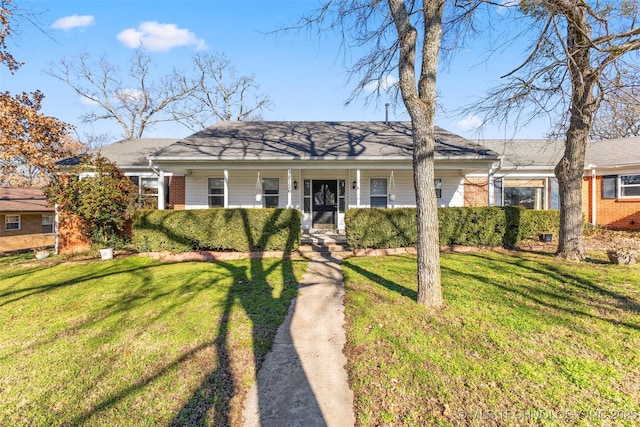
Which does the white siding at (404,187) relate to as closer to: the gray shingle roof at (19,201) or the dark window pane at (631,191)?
the dark window pane at (631,191)

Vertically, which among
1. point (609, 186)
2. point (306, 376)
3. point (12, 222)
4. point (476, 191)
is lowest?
point (306, 376)

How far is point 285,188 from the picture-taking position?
Answer: 12.1 m

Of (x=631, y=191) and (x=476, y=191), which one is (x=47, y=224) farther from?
(x=631, y=191)

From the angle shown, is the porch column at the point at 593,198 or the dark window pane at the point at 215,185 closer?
the dark window pane at the point at 215,185

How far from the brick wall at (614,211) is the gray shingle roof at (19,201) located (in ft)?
112

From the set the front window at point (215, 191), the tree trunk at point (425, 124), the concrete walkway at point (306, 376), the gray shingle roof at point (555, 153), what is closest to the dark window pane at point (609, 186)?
the gray shingle roof at point (555, 153)

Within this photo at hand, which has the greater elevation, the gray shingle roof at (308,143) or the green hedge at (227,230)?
the gray shingle roof at (308,143)

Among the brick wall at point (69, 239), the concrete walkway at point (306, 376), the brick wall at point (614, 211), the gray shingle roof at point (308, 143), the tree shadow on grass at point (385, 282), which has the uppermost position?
the gray shingle roof at point (308, 143)

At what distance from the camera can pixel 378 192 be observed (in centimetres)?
1215

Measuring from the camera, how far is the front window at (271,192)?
12156 millimetres

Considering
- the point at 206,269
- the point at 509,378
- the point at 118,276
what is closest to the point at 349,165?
the point at 206,269

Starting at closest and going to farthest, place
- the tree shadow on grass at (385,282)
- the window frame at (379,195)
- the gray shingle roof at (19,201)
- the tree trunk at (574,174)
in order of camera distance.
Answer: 1. the tree shadow on grass at (385,282)
2. the tree trunk at (574,174)
3. the window frame at (379,195)
4. the gray shingle roof at (19,201)

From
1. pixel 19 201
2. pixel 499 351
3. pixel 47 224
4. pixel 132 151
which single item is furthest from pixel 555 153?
pixel 47 224

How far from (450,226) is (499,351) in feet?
19.1
